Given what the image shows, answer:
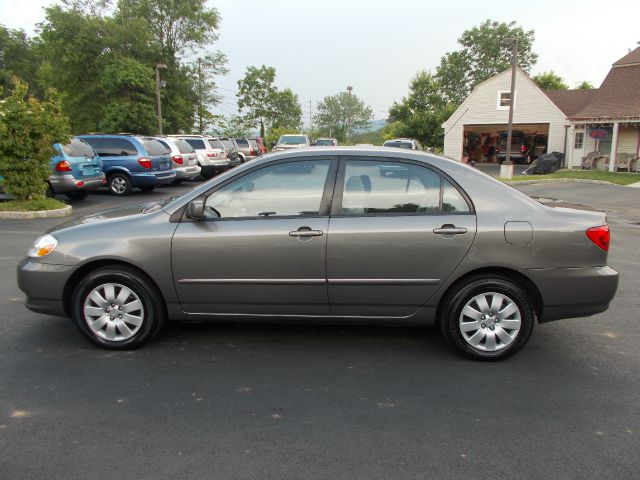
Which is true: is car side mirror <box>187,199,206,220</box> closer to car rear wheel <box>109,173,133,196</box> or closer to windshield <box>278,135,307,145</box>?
car rear wheel <box>109,173,133,196</box>

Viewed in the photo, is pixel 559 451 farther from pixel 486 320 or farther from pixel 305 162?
pixel 305 162

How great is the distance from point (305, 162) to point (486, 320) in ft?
6.23

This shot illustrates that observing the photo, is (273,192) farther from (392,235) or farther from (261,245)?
(392,235)

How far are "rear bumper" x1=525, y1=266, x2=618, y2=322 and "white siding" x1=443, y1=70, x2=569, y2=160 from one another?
31.3 m

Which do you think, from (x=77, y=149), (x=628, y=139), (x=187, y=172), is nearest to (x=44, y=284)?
(x=77, y=149)

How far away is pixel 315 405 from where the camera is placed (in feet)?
11.3

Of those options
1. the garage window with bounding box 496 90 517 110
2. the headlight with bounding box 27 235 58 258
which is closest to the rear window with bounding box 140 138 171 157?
the headlight with bounding box 27 235 58 258

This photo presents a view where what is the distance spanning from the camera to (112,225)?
427 cm

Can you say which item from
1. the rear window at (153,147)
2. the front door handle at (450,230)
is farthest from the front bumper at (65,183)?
the front door handle at (450,230)

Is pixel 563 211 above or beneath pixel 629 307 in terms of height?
above

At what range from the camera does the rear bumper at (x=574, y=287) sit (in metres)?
4.02

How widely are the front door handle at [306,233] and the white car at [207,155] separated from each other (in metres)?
17.6

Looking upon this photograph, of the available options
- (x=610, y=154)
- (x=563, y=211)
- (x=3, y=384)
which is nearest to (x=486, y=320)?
(x=563, y=211)

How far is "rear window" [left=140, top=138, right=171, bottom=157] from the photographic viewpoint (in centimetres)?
1603
